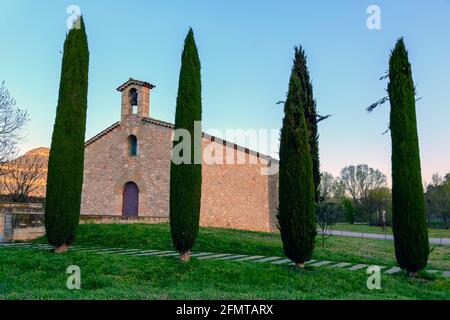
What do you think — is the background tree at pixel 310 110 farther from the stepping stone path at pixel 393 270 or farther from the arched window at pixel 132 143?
the arched window at pixel 132 143

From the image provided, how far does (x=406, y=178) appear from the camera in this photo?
32.0 feet

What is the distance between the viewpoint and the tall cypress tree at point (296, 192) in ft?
31.6

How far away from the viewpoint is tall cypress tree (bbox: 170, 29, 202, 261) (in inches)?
385

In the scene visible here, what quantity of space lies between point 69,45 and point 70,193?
14.9 ft

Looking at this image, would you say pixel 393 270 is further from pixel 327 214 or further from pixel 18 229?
pixel 18 229

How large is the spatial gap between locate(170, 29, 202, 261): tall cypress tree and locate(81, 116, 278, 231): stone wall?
11789mm

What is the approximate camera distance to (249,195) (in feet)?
78.7

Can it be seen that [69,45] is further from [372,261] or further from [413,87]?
[372,261]

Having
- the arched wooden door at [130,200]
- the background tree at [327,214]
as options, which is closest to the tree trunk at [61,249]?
the background tree at [327,214]

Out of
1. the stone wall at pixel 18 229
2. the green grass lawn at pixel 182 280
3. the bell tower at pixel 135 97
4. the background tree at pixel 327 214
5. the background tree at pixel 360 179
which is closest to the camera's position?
the green grass lawn at pixel 182 280

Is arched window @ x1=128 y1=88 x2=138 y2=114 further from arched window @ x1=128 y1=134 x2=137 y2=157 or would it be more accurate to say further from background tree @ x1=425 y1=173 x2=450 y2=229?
background tree @ x1=425 y1=173 x2=450 y2=229

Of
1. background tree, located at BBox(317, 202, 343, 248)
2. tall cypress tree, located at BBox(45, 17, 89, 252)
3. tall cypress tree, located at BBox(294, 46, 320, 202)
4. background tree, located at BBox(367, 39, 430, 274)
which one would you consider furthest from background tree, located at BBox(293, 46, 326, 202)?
tall cypress tree, located at BBox(45, 17, 89, 252)

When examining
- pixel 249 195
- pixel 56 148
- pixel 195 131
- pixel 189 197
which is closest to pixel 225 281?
pixel 189 197

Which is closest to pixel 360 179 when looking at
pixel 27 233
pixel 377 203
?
pixel 377 203
